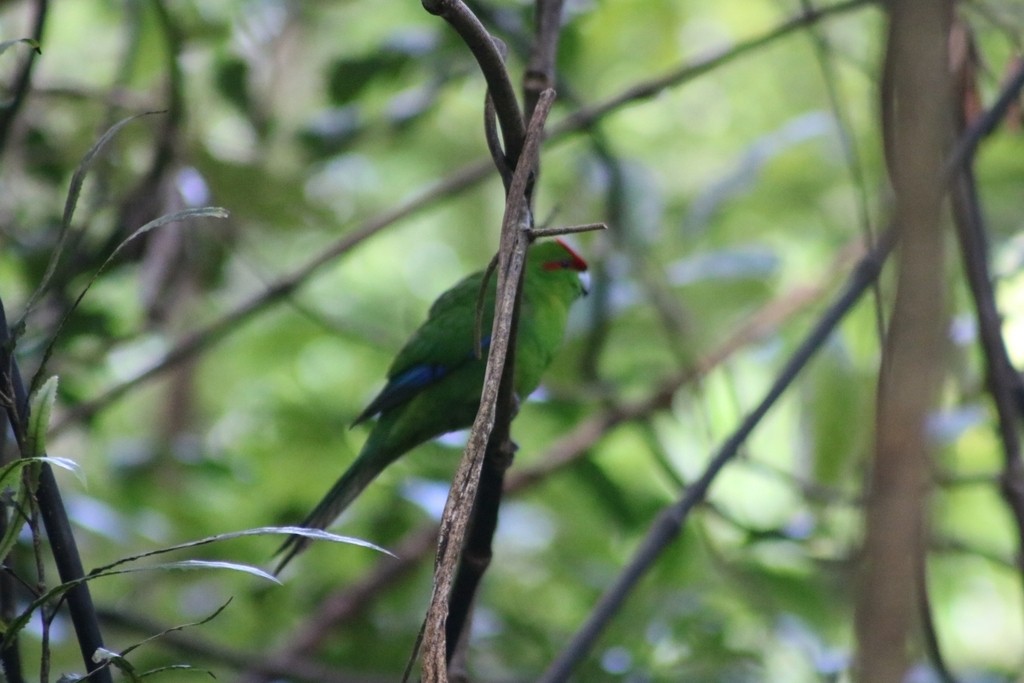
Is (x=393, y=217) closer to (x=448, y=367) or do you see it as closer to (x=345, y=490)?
(x=448, y=367)

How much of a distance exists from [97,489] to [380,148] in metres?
1.86

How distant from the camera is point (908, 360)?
799 millimetres

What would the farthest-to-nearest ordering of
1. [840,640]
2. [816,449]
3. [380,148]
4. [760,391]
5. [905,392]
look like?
[760,391] < [380,148] < [840,640] < [816,449] < [905,392]

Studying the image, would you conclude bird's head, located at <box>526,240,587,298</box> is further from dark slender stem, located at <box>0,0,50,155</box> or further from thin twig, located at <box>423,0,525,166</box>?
thin twig, located at <box>423,0,525,166</box>

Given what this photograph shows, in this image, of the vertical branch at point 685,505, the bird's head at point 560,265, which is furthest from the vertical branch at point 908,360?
the bird's head at point 560,265

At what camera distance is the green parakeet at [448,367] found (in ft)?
9.12

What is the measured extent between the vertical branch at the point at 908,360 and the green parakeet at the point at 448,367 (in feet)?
6.01

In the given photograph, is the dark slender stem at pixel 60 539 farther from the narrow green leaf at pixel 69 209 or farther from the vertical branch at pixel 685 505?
the vertical branch at pixel 685 505

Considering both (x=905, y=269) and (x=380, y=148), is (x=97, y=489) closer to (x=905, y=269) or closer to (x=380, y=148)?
(x=380, y=148)

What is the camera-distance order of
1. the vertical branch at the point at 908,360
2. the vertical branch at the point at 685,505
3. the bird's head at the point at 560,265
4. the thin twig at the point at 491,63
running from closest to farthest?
the vertical branch at the point at 908,360 → the thin twig at the point at 491,63 → the vertical branch at the point at 685,505 → the bird's head at the point at 560,265

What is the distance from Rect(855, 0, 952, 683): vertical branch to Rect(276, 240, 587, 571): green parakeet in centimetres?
183

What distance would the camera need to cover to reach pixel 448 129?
5195 mm

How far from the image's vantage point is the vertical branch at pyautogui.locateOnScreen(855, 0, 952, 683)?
29.3 inches

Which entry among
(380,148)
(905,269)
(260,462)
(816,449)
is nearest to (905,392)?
(905,269)
